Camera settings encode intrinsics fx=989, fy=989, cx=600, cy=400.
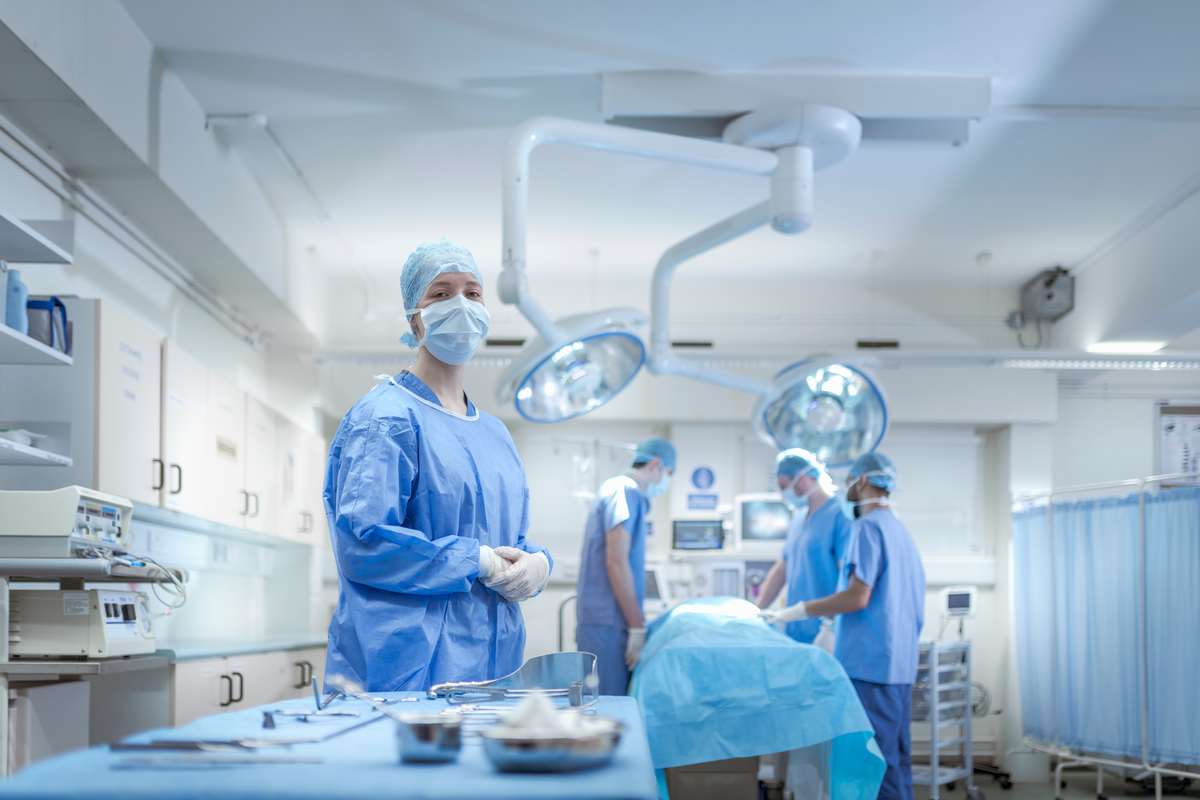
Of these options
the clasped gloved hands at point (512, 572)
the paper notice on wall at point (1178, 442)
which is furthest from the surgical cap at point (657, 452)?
the paper notice on wall at point (1178, 442)

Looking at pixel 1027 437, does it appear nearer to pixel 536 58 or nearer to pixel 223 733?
pixel 536 58

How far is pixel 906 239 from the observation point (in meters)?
5.42

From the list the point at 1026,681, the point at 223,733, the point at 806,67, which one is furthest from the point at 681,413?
the point at 223,733

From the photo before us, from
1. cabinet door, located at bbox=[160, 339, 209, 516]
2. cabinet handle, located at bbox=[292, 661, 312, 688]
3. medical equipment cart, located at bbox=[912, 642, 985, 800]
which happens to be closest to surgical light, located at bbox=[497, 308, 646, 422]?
cabinet door, located at bbox=[160, 339, 209, 516]

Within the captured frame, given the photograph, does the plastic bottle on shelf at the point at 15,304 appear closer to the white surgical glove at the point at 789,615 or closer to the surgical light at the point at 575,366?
the surgical light at the point at 575,366

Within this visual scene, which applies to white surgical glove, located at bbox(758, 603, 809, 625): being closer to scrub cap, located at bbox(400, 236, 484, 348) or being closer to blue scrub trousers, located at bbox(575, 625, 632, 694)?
blue scrub trousers, located at bbox(575, 625, 632, 694)

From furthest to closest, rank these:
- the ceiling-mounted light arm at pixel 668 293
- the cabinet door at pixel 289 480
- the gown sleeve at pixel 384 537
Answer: the cabinet door at pixel 289 480 → the ceiling-mounted light arm at pixel 668 293 → the gown sleeve at pixel 384 537

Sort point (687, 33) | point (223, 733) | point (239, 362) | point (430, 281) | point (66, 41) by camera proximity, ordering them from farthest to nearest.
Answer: point (239, 362) → point (687, 33) → point (66, 41) → point (430, 281) → point (223, 733)

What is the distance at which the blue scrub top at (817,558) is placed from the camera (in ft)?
13.6

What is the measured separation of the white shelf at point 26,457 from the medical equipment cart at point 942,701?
3.82 meters

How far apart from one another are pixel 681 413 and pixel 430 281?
429 cm

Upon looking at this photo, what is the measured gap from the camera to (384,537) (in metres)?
1.58

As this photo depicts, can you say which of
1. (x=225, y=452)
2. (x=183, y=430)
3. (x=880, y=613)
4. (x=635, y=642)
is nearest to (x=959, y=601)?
(x=880, y=613)

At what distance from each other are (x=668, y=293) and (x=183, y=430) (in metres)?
1.90
